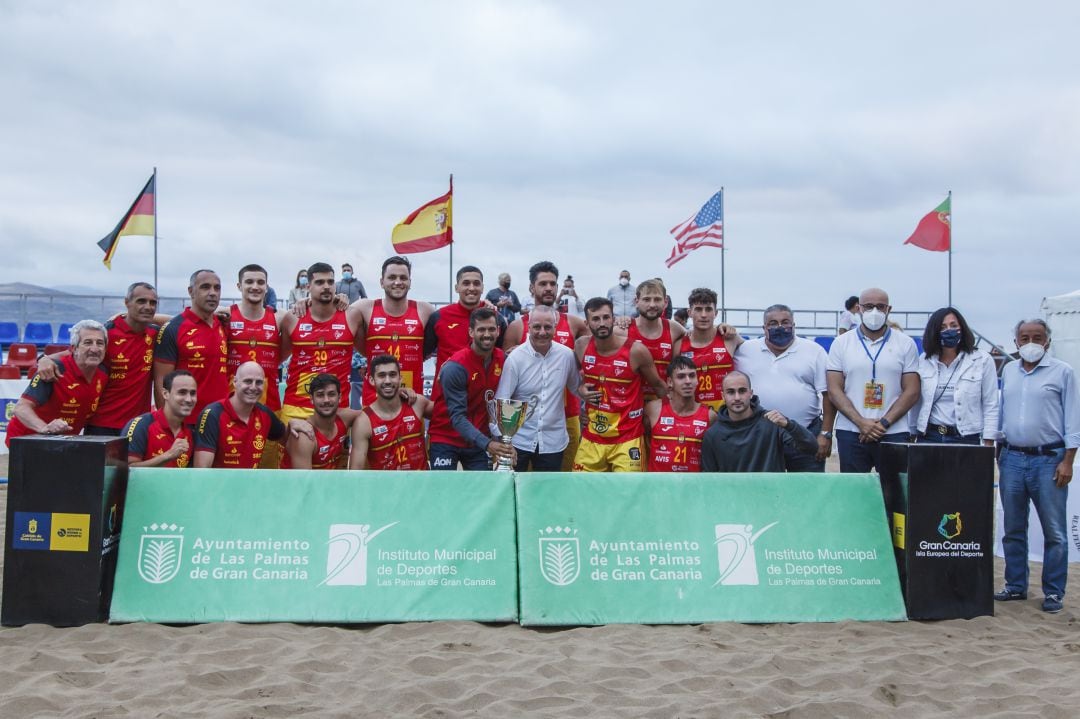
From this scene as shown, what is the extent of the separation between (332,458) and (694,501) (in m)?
2.59

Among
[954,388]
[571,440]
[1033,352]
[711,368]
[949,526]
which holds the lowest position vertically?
[949,526]

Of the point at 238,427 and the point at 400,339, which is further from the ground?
the point at 400,339

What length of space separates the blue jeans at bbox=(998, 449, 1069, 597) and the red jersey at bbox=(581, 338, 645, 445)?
8.07ft

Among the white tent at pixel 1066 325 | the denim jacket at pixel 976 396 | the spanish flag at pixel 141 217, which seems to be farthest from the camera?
the spanish flag at pixel 141 217

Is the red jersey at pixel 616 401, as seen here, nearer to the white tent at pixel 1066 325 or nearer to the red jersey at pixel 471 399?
the red jersey at pixel 471 399

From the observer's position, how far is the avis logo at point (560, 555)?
17.6 feet

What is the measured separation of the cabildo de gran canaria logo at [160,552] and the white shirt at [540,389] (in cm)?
239

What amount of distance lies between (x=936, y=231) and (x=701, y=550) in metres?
18.1

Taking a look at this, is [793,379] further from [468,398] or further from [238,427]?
[238,427]

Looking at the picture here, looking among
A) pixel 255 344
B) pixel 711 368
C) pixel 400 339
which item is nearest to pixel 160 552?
pixel 255 344

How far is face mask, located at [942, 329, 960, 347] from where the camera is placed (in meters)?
6.40

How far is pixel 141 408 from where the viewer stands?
6.84 m

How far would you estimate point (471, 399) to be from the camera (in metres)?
6.76

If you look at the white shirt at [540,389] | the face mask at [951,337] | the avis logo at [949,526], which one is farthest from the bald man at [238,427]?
the face mask at [951,337]
